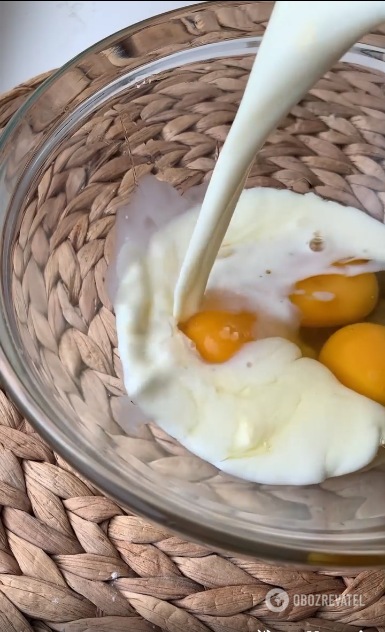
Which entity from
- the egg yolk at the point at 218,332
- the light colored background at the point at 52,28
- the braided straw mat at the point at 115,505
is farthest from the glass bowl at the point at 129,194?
the light colored background at the point at 52,28

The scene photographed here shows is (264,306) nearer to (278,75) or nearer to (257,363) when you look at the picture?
(257,363)

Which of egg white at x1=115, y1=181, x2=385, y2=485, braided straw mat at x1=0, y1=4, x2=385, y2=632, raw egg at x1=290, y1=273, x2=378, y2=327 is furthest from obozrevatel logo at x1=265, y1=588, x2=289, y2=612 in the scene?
raw egg at x1=290, y1=273, x2=378, y2=327

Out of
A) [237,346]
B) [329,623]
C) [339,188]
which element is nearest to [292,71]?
[237,346]

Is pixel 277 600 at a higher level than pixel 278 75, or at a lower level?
lower

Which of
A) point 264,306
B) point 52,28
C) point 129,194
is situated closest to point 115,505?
point 264,306

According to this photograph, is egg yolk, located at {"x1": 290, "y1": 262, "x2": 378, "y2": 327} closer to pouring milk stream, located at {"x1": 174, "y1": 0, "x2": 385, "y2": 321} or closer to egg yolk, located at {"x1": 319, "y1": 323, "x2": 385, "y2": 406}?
egg yolk, located at {"x1": 319, "y1": 323, "x2": 385, "y2": 406}

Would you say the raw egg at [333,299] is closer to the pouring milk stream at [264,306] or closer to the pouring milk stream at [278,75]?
the pouring milk stream at [264,306]

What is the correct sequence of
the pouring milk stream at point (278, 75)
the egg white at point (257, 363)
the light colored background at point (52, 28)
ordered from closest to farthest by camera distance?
1. the pouring milk stream at point (278, 75)
2. the egg white at point (257, 363)
3. the light colored background at point (52, 28)
